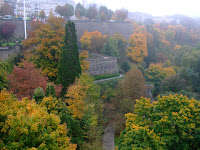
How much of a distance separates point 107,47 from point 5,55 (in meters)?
15.1

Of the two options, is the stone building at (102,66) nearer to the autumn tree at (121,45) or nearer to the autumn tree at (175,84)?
the autumn tree at (121,45)

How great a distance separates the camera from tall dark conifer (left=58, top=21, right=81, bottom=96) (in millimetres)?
17469

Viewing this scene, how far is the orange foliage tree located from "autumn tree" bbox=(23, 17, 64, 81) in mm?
11627

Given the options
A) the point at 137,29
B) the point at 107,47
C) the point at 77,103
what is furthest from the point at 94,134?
the point at 137,29

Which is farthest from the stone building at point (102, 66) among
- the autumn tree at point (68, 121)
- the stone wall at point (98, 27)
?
the autumn tree at point (68, 121)

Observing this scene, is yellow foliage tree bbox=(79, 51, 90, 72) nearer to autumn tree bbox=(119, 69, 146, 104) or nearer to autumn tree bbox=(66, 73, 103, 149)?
autumn tree bbox=(66, 73, 103, 149)

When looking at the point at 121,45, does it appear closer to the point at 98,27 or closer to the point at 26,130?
the point at 98,27

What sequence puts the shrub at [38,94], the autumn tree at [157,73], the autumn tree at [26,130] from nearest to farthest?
the autumn tree at [26,130] < the shrub at [38,94] < the autumn tree at [157,73]

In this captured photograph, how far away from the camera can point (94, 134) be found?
13359mm

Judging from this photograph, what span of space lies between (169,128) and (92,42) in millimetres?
24243

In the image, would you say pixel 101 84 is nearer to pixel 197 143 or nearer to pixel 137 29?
pixel 197 143

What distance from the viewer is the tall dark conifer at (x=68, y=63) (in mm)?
17469

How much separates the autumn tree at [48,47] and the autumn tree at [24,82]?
400 cm

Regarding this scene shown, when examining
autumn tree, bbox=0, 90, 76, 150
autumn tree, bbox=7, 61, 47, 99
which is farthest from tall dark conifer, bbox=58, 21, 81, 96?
autumn tree, bbox=0, 90, 76, 150
